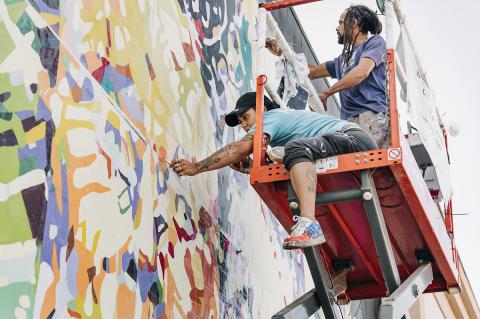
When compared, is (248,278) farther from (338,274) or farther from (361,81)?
(361,81)

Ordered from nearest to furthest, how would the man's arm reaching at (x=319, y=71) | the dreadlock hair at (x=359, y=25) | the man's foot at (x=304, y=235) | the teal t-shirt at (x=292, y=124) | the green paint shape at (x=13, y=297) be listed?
the green paint shape at (x=13, y=297) < the man's foot at (x=304, y=235) < the teal t-shirt at (x=292, y=124) < the dreadlock hair at (x=359, y=25) < the man's arm reaching at (x=319, y=71)

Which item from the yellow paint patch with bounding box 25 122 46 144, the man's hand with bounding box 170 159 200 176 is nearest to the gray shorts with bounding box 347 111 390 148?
the man's hand with bounding box 170 159 200 176

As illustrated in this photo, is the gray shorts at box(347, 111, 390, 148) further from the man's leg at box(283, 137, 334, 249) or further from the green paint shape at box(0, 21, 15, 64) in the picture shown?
the green paint shape at box(0, 21, 15, 64)

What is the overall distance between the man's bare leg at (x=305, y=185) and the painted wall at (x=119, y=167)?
3.47ft

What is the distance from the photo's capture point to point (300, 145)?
5.66 m

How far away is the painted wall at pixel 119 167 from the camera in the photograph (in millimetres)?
4324

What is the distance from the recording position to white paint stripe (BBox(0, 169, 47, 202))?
13.4ft

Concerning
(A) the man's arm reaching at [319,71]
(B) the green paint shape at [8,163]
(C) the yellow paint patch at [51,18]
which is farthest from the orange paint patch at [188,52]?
(B) the green paint shape at [8,163]

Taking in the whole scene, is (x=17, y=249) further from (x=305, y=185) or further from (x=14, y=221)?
(x=305, y=185)

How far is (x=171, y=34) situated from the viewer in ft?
21.7

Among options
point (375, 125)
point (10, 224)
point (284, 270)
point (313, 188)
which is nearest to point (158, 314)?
point (313, 188)

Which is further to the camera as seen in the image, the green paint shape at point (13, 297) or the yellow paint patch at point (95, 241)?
the yellow paint patch at point (95, 241)

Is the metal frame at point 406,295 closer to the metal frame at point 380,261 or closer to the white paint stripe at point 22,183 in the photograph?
the metal frame at point 380,261

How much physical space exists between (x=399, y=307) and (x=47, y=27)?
2.92m
